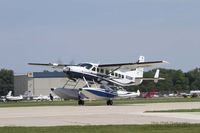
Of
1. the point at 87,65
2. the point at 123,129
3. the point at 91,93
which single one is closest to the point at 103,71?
the point at 87,65

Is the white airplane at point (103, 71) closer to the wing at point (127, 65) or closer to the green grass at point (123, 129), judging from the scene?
the wing at point (127, 65)

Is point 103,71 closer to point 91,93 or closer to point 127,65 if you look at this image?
point 127,65

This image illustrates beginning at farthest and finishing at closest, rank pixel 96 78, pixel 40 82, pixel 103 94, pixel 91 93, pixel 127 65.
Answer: pixel 40 82
pixel 127 65
pixel 96 78
pixel 103 94
pixel 91 93

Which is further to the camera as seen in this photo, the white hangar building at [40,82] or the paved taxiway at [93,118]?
the white hangar building at [40,82]

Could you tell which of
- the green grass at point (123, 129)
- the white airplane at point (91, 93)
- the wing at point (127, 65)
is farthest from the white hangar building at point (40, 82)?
the green grass at point (123, 129)

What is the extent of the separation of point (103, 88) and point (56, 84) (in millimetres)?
124402

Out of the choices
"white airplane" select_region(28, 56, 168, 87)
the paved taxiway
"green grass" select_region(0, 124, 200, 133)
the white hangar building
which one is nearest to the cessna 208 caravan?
"white airplane" select_region(28, 56, 168, 87)

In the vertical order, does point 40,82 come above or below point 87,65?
above

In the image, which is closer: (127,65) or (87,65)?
(87,65)

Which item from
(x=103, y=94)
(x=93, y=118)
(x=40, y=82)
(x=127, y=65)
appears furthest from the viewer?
(x=40, y=82)

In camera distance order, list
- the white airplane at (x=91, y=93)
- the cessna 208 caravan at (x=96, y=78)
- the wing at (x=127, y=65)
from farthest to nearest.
Answer: the wing at (x=127, y=65) → the cessna 208 caravan at (x=96, y=78) → the white airplane at (x=91, y=93)

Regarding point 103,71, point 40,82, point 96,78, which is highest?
point 40,82

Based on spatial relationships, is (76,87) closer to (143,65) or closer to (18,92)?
(143,65)

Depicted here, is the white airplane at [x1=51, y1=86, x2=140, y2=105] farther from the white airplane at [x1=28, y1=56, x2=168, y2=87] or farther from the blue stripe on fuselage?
the white airplane at [x1=28, y1=56, x2=168, y2=87]
